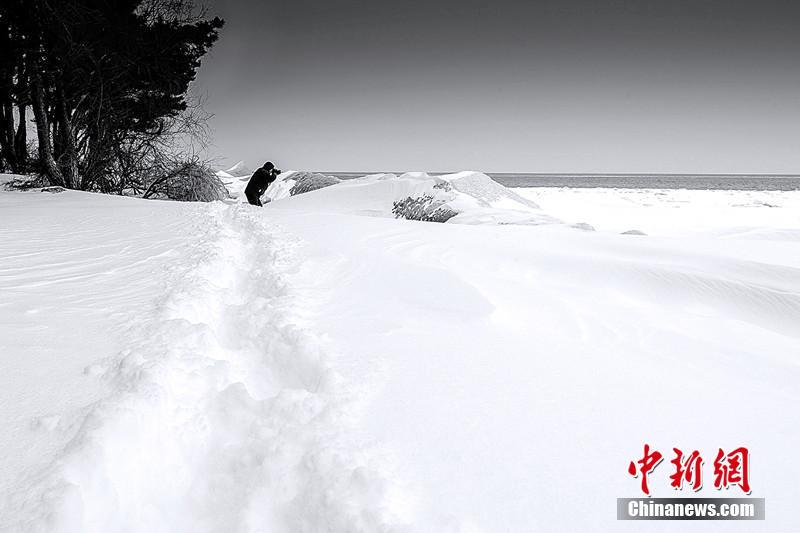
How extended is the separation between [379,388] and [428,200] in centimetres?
680

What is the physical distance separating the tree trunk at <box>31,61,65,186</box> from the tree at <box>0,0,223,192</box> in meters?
0.02

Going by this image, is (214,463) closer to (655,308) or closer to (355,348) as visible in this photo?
(355,348)

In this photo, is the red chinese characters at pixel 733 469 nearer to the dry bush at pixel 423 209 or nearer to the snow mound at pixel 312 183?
the dry bush at pixel 423 209

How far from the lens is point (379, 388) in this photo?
136cm

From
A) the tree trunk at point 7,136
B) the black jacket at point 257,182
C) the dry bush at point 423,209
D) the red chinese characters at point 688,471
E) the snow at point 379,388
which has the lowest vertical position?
the red chinese characters at point 688,471

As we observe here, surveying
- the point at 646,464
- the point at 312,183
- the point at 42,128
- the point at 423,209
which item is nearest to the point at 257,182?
the point at 423,209

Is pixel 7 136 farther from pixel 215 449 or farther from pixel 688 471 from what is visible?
pixel 688 471

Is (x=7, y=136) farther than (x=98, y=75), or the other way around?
(x=7, y=136)

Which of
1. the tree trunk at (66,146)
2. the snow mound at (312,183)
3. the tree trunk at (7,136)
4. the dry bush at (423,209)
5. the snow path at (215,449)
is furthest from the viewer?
the snow mound at (312,183)

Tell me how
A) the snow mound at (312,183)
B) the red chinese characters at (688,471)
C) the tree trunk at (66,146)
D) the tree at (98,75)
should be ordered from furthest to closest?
the snow mound at (312,183) → the tree trunk at (66,146) → the tree at (98,75) → the red chinese characters at (688,471)

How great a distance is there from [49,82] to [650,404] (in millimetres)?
10771

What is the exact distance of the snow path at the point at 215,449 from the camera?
3.04 feet

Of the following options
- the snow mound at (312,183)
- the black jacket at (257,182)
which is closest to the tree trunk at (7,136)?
the black jacket at (257,182)

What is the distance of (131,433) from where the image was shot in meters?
1.12
